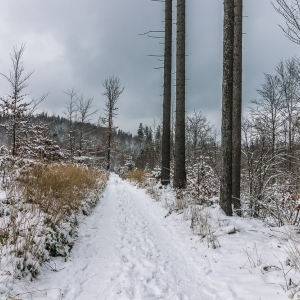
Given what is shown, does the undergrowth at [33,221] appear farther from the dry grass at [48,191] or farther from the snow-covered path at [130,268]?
the snow-covered path at [130,268]

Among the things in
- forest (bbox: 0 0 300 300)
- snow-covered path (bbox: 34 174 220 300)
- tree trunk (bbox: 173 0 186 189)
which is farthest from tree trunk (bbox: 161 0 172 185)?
snow-covered path (bbox: 34 174 220 300)

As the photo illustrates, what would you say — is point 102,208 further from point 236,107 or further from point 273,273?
point 236,107

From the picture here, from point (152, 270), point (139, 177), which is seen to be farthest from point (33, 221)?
point (139, 177)

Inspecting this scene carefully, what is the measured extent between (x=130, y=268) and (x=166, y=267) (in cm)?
50

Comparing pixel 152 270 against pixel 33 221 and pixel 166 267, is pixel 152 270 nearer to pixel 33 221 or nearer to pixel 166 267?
pixel 166 267

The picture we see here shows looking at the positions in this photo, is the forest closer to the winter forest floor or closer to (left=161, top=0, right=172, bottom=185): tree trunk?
the winter forest floor

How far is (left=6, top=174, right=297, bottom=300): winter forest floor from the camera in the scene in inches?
89.5

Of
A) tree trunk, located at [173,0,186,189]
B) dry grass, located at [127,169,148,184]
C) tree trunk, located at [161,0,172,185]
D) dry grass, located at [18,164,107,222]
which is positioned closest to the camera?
dry grass, located at [18,164,107,222]

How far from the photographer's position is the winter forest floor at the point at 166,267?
227 cm

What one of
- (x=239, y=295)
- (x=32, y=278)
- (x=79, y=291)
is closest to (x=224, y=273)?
(x=239, y=295)

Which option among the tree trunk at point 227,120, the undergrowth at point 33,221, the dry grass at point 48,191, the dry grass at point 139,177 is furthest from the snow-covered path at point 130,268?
the dry grass at point 139,177

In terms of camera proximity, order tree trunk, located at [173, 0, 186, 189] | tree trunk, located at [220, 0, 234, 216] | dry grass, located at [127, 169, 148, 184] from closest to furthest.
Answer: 1. tree trunk, located at [220, 0, 234, 216]
2. tree trunk, located at [173, 0, 186, 189]
3. dry grass, located at [127, 169, 148, 184]

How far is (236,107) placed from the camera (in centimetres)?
724

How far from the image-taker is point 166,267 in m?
2.95
